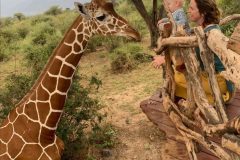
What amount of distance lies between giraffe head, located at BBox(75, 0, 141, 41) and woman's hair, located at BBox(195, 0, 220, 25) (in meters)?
1.17

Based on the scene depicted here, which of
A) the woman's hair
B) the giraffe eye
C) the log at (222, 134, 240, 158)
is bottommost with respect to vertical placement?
the log at (222, 134, 240, 158)

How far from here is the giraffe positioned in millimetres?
4777

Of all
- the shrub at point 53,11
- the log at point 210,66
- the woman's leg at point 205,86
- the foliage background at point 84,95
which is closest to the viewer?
the log at point 210,66

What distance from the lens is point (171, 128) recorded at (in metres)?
4.91

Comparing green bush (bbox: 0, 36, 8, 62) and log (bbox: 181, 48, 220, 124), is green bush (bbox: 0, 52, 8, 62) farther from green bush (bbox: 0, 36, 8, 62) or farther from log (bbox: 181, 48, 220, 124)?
log (bbox: 181, 48, 220, 124)

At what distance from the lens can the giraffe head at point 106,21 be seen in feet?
16.4

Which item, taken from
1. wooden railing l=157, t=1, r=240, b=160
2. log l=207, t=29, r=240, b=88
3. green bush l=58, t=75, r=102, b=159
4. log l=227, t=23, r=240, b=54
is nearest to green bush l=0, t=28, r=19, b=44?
green bush l=58, t=75, r=102, b=159

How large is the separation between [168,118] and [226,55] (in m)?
2.86

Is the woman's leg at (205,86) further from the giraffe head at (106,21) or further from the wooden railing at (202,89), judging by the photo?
the giraffe head at (106,21)

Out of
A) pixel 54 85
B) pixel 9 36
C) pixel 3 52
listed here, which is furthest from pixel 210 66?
pixel 9 36

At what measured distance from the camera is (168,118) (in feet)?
17.3

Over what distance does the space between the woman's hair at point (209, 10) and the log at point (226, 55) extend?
45.7 inches

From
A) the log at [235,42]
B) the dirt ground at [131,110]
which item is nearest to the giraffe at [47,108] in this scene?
the dirt ground at [131,110]

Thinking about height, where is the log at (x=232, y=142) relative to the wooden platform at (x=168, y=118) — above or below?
above
